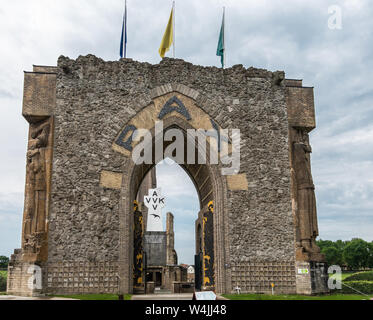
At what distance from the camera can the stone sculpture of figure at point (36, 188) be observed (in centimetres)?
1220

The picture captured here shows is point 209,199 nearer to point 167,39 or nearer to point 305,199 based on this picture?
point 305,199

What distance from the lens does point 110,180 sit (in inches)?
509

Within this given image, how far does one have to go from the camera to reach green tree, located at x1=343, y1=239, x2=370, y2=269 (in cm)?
5066

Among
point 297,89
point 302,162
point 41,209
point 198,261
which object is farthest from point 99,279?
point 297,89

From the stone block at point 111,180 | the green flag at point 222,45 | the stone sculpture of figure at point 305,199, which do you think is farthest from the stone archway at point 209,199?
the green flag at point 222,45

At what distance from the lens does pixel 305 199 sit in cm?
1353

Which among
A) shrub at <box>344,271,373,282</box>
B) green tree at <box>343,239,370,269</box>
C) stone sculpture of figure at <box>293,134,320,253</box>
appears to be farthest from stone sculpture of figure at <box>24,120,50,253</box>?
green tree at <box>343,239,370,269</box>

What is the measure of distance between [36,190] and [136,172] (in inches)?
120

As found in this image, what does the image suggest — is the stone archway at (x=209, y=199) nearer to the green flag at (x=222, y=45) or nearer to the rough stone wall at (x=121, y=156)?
the rough stone wall at (x=121, y=156)

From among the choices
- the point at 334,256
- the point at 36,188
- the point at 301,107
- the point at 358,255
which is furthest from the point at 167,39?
the point at 334,256

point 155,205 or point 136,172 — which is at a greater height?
point 155,205

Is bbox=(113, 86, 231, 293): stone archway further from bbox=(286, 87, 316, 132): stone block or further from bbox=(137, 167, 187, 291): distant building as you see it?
bbox=(137, 167, 187, 291): distant building

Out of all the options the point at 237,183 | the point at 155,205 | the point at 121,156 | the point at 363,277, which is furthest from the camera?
Answer: the point at 155,205

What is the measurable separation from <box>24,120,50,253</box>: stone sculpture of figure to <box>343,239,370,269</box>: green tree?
4653cm
